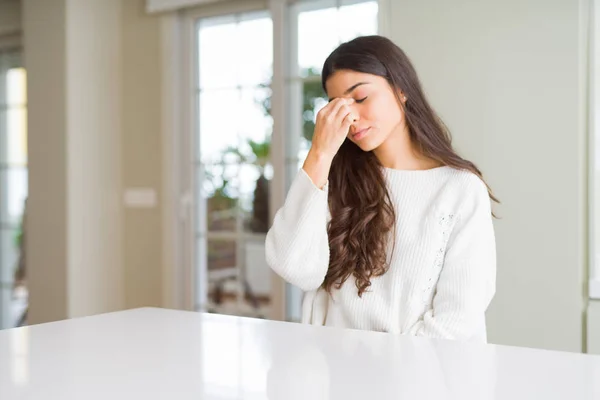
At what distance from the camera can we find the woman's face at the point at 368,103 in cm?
143

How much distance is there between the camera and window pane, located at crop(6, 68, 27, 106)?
14.1 ft

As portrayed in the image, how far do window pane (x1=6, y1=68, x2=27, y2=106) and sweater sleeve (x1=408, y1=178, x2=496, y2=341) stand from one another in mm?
3754

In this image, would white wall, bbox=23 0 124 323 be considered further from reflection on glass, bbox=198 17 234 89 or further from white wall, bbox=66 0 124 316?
reflection on glass, bbox=198 17 234 89

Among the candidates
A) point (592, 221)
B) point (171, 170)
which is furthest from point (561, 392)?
point (171, 170)

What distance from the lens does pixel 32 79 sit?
372cm

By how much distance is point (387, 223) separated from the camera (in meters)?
1.43

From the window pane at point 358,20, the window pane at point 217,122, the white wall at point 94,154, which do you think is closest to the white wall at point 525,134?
the window pane at point 358,20

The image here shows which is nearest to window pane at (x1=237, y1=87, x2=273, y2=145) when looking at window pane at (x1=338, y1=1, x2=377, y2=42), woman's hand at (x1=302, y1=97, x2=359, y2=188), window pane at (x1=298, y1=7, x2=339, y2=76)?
window pane at (x1=298, y1=7, x2=339, y2=76)

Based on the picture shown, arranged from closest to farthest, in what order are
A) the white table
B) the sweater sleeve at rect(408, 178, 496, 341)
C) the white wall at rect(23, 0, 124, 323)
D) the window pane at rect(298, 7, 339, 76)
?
the white table
the sweater sleeve at rect(408, 178, 496, 341)
the window pane at rect(298, 7, 339, 76)
the white wall at rect(23, 0, 124, 323)

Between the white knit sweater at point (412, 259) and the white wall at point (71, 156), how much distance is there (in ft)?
8.42

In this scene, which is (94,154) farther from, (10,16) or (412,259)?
(412,259)

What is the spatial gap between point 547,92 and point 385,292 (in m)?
1.47

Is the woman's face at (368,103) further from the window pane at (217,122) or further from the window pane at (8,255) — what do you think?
the window pane at (8,255)

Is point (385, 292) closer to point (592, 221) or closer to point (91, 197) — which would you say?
point (592, 221)
